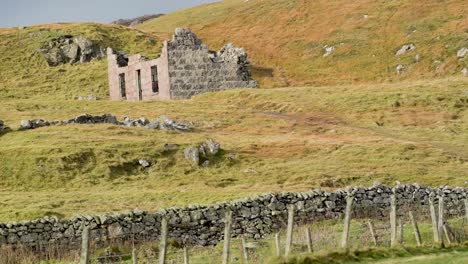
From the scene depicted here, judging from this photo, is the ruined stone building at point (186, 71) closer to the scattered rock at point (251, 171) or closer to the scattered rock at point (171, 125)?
the scattered rock at point (171, 125)

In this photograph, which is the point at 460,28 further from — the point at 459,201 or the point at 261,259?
the point at 261,259

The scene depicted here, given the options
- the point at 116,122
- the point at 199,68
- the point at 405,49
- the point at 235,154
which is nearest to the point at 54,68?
the point at 199,68

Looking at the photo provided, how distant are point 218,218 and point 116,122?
1088 inches

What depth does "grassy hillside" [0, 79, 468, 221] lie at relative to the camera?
46.3 m

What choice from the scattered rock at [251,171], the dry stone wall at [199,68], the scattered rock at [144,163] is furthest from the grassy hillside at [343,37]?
the scattered rock at [144,163]

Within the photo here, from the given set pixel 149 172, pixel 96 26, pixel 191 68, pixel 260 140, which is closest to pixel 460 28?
pixel 191 68

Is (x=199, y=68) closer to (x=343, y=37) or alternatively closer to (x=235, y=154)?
(x=343, y=37)

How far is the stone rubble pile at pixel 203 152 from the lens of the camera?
2085 inches

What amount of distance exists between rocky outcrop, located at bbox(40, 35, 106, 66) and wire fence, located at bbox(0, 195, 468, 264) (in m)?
69.5

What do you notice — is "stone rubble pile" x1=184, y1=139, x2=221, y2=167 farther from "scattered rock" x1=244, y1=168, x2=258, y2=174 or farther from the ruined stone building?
the ruined stone building

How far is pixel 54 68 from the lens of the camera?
103812 mm

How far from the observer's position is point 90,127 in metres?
60.5

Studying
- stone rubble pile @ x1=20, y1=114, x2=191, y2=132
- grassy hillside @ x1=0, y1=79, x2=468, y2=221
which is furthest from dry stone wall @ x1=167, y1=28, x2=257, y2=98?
stone rubble pile @ x1=20, y1=114, x2=191, y2=132

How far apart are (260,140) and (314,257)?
110ft
